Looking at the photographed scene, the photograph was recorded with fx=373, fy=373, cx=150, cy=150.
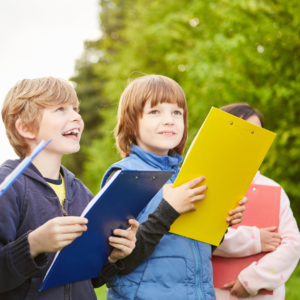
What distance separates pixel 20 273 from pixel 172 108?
115 cm

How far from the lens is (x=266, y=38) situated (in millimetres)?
5508

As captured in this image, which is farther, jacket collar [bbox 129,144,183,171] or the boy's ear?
jacket collar [bbox 129,144,183,171]

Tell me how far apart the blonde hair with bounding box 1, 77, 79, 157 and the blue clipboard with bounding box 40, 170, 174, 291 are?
56 centimetres

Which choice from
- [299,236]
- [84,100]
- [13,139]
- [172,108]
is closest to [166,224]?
[172,108]

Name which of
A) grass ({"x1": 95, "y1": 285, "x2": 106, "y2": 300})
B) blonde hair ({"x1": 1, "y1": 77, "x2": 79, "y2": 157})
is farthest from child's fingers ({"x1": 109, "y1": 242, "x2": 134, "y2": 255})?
grass ({"x1": 95, "y1": 285, "x2": 106, "y2": 300})

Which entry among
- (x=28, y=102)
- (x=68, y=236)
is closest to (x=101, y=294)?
(x=28, y=102)

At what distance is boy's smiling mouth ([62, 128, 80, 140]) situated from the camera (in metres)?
1.77

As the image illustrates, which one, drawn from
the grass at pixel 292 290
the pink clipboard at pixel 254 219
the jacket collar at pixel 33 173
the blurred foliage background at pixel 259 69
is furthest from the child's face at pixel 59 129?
the grass at pixel 292 290

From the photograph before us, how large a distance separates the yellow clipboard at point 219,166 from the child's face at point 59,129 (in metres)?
0.54

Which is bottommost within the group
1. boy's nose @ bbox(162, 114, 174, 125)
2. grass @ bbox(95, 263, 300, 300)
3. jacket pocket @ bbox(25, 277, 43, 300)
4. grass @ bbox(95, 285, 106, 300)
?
grass @ bbox(95, 285, 106, 300)

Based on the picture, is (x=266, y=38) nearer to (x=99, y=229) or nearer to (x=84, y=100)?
(x=99, y=229)

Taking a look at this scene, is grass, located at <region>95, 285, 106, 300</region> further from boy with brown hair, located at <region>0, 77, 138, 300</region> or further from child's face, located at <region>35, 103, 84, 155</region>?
child's face, located at <region>35, 103, 84, 155</region>

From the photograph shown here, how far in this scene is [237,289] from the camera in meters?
2.25

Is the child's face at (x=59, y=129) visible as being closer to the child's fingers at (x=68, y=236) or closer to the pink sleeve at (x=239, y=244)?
the child's fingers at (x=68, y=236)
